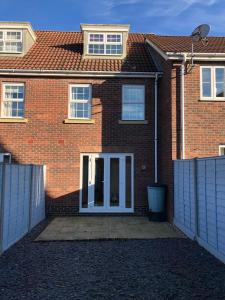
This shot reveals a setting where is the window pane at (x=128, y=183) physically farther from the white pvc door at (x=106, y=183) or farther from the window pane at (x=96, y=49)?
the window pane at (x=96, y=49)

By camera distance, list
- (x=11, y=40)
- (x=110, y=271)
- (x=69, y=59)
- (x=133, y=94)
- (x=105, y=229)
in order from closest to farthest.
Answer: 1. (x=110, y=271)
2. (x=105, y=229)
3. (x=133, y=94)
4. (x=69, y=59)
5. (x=11, y=40)

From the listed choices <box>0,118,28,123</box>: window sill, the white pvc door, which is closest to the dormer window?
<box>0,118,28,123</box>: window sill

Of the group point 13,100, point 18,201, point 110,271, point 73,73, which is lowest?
point 110,271

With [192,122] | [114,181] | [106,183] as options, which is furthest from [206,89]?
[106,183]

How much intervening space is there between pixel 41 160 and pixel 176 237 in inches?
253

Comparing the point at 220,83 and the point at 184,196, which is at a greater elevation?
the point at 220,83

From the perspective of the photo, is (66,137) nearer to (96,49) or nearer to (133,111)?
(133,111)

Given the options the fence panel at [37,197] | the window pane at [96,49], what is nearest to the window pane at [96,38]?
the window pane at [96,49]

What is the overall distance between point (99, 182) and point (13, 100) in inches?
183

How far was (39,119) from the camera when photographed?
1423 cm

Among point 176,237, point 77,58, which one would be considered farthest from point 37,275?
point 77,58

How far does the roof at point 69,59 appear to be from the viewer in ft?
48.0

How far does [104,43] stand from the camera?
52.7 feet

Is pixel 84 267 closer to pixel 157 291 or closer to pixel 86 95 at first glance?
pixel 157 291
